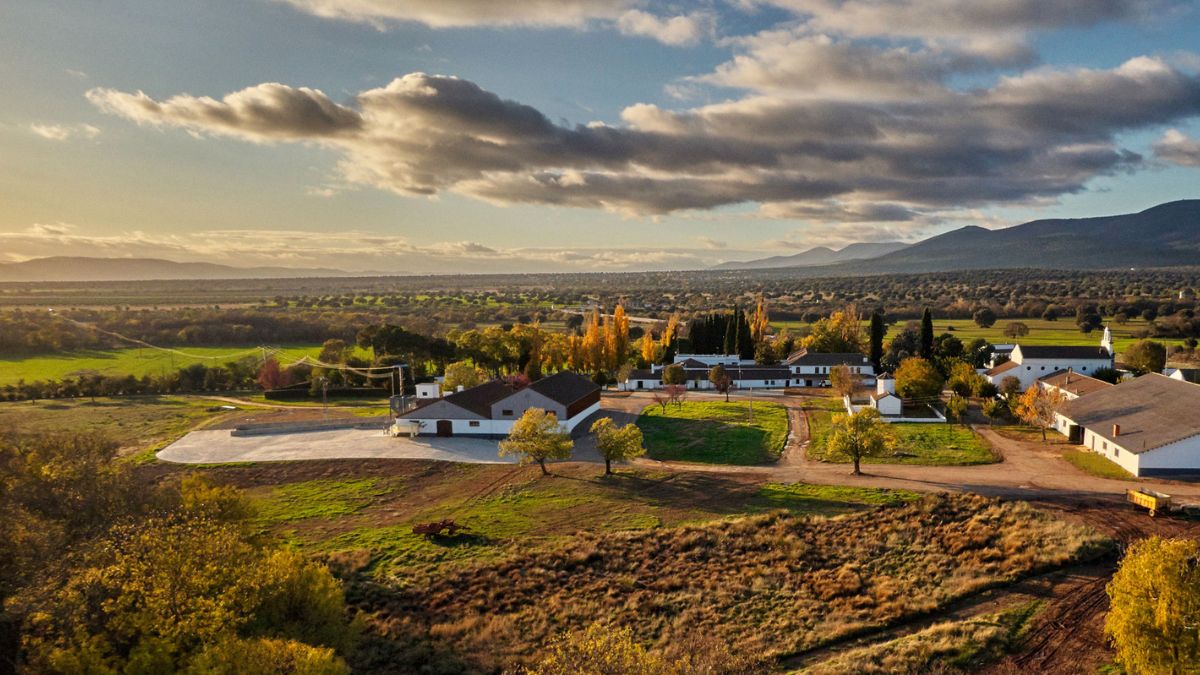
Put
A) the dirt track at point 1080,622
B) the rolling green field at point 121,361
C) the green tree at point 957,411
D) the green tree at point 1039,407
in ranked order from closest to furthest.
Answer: the dirt track at point 1080,622
the green tree at point 1039,407
the green tree at point 957,411
the rolling green field at point 121,361

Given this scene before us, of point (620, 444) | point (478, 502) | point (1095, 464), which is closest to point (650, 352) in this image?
point (620, 444)

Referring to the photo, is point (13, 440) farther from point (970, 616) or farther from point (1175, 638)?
point (1175, 638)


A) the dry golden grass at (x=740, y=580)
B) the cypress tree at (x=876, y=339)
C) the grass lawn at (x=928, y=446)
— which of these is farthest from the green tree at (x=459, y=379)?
the cypress tree at (x=876, y=339)

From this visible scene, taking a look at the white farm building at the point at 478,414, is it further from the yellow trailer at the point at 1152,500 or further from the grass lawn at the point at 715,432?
the yellow trailer at the point at 1152,500

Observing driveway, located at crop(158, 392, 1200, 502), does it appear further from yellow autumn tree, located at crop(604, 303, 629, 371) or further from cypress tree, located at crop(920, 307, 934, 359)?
cypress tree, located at crop(920, 307, 934, 359)

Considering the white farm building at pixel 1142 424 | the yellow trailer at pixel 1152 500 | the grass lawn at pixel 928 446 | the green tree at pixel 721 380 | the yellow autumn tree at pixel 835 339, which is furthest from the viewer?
the yellow autumn tree at pixel 835 339

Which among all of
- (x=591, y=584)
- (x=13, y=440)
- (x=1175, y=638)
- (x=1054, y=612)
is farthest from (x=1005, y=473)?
(x=13, y=440)
